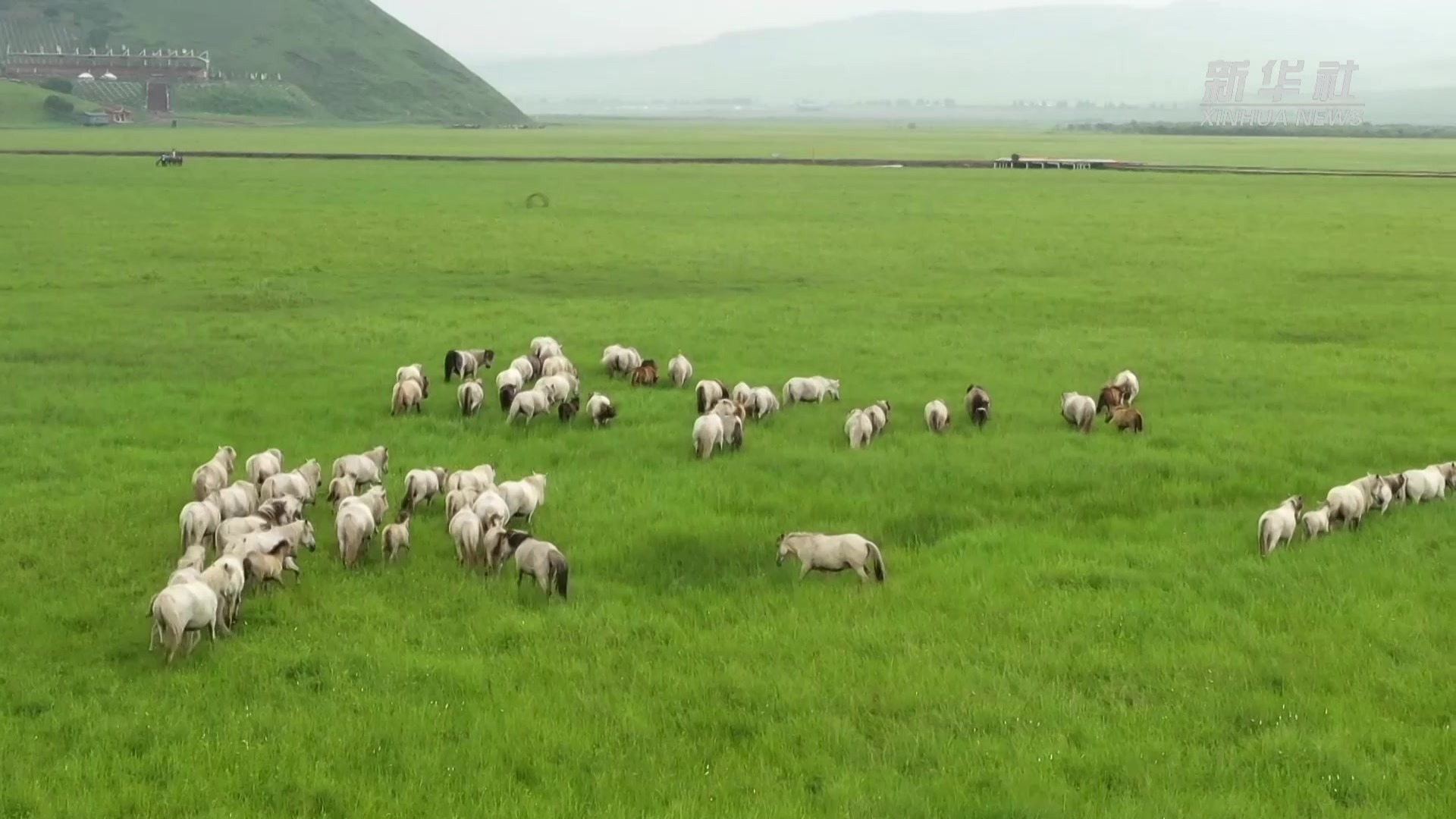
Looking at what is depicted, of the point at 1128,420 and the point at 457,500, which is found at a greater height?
the point at 1128,420

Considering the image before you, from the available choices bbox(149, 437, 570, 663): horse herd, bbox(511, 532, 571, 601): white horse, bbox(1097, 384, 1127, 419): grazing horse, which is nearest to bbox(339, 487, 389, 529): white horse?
bbox(149, 437, 570, 663): horse herd

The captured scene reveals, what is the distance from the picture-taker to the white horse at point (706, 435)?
680 inches

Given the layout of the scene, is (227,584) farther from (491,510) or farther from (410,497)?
(410,497)

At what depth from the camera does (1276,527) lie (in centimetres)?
1362

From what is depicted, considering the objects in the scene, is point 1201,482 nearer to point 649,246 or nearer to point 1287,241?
point 649,246

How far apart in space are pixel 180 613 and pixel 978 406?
12.1 metres

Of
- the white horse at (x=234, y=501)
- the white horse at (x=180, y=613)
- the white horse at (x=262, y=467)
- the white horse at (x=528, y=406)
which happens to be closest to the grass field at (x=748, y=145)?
the white horse at (x=528, y=406)

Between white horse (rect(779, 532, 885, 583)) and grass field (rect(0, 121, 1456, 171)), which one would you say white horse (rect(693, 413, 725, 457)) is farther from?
grass field (rect(0, 121, 1456, 171))

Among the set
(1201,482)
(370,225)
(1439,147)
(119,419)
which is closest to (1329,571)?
(1201,482)

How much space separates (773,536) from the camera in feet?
46.3

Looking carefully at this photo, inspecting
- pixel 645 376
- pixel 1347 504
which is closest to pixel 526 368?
pixel 645 376

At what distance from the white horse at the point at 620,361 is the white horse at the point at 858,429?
18.2 ft

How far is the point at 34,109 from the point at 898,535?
169313 mm

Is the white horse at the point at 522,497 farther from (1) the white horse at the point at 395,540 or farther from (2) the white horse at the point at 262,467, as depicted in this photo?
(2) the white horse at the point at 262,467
